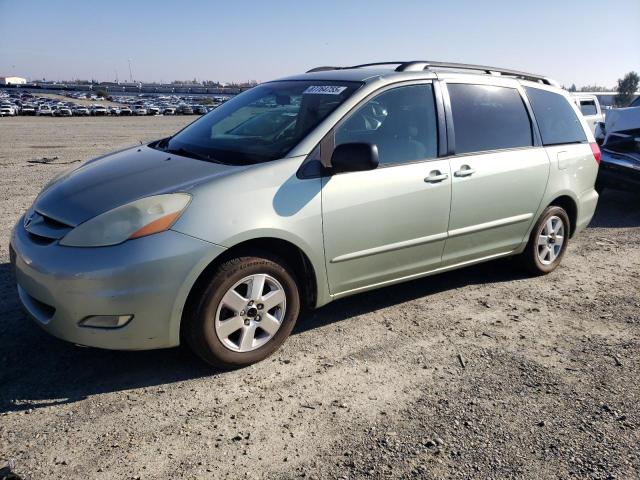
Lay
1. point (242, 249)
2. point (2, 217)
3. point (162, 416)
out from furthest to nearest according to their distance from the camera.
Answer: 1. point (2, 217)
2. point (242, 249)
3. point (162, 416)

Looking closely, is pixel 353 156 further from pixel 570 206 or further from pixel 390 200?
pixel 570 206

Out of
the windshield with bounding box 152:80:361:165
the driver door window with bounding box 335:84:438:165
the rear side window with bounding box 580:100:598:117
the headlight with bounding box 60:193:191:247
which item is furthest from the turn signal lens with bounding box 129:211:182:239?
the rear side window with bounding box 580:100:598:117

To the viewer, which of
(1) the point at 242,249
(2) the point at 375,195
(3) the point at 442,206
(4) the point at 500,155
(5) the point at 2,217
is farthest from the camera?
(5) the point at 2,217

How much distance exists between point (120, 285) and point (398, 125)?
7.26 feet

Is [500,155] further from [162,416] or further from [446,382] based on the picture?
[162,416]

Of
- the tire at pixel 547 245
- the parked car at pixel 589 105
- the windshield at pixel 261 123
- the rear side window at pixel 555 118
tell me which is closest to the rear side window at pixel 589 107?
the parked car at pixel 589 105

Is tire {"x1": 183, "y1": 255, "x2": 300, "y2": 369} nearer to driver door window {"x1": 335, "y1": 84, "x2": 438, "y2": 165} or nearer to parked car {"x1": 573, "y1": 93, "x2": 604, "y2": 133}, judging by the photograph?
driver door window {"x1": 335, "y1": 84, "x2": 438, "y2": 165}

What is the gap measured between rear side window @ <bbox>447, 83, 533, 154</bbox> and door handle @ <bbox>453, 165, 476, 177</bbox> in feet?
0.44

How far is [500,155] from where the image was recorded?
4.41 meters

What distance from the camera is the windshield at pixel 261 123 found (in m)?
3.57

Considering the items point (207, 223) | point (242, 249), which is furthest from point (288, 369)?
point (207, 223)

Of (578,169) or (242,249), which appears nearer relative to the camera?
(242,249)

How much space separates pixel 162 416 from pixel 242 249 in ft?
3.34

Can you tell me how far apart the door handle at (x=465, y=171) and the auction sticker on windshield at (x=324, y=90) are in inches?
42.4
